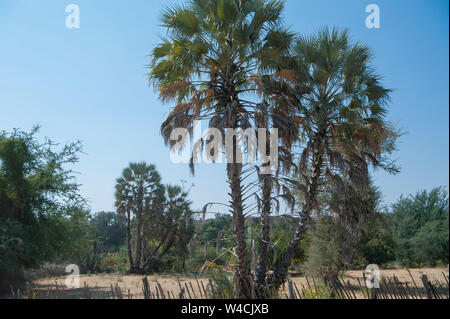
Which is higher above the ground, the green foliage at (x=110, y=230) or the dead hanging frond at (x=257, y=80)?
the dead hanging frond at (x=257, y=80)

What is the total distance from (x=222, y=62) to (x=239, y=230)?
12.4 feet

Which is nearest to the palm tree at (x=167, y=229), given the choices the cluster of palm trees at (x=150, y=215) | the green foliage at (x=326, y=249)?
the cluster of palm trees at (x=150, y=215)

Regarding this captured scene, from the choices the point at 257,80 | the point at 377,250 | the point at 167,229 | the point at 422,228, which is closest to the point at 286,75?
the point at 257,80

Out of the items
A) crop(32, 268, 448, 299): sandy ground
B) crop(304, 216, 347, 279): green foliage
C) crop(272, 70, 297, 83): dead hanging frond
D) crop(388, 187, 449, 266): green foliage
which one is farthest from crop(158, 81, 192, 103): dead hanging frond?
crop(388, 187, 449, 266): green foliage

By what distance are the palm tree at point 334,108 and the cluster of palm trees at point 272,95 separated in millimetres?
26

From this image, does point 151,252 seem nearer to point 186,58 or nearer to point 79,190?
point 79,190

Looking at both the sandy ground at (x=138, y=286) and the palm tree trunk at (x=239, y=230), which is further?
the sandy ground at (x=138, y=286)

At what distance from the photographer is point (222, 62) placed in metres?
7.83

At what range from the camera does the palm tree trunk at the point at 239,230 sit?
7.28m

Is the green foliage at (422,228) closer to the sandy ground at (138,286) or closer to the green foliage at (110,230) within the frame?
the sandy ground at (138,286)

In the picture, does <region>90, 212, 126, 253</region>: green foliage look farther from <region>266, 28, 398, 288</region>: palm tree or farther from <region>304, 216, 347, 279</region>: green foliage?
<region>266, 28, 398, 288</region>: palm tree

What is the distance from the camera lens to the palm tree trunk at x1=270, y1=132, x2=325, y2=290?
847 cm

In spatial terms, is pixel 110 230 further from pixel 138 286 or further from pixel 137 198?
pixel 138 286

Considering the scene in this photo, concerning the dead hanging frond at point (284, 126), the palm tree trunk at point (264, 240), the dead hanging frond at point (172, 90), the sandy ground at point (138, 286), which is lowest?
the sandy ground at point (138, 286)
